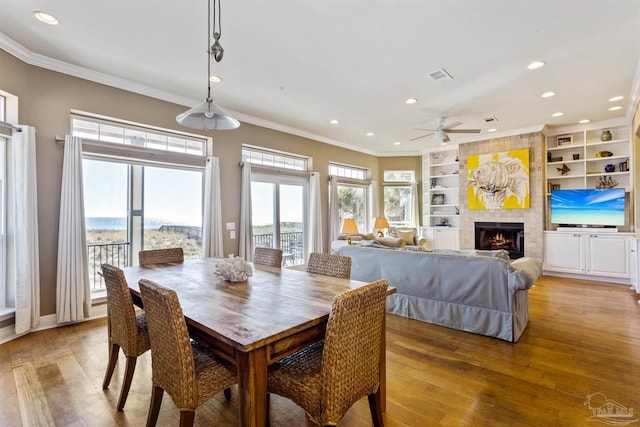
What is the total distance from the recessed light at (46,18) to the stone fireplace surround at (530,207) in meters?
7.08

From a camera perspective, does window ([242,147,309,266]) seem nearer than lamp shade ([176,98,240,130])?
No

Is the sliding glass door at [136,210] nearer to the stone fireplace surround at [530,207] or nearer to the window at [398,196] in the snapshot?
the window at [398,196]

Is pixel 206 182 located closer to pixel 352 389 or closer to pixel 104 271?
pixel 104 271

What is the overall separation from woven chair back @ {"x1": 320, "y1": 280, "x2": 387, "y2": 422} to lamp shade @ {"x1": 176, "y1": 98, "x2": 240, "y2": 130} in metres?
1.69

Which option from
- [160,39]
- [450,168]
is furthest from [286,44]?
[450,168]

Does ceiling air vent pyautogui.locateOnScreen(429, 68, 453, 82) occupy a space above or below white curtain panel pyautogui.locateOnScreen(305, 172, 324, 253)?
above

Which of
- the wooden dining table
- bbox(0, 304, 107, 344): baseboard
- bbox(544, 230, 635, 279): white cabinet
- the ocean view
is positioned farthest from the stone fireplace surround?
bbox(0, 304, 107, 344): baseboard

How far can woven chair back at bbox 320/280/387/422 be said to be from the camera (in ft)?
4.44

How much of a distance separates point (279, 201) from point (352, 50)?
10.7 ft

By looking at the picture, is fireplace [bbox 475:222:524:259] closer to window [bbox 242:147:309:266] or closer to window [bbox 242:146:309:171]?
window [bbox 242:147:309:266]

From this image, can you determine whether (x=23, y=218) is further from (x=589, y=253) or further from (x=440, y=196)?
(x=589, y=253)

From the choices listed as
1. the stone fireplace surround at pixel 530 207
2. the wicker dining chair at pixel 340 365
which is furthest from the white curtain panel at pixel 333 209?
the wicker dining chair at pixel 340 365

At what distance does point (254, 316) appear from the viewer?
5.16ft

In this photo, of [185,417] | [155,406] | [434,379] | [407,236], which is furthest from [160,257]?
[407,236]
